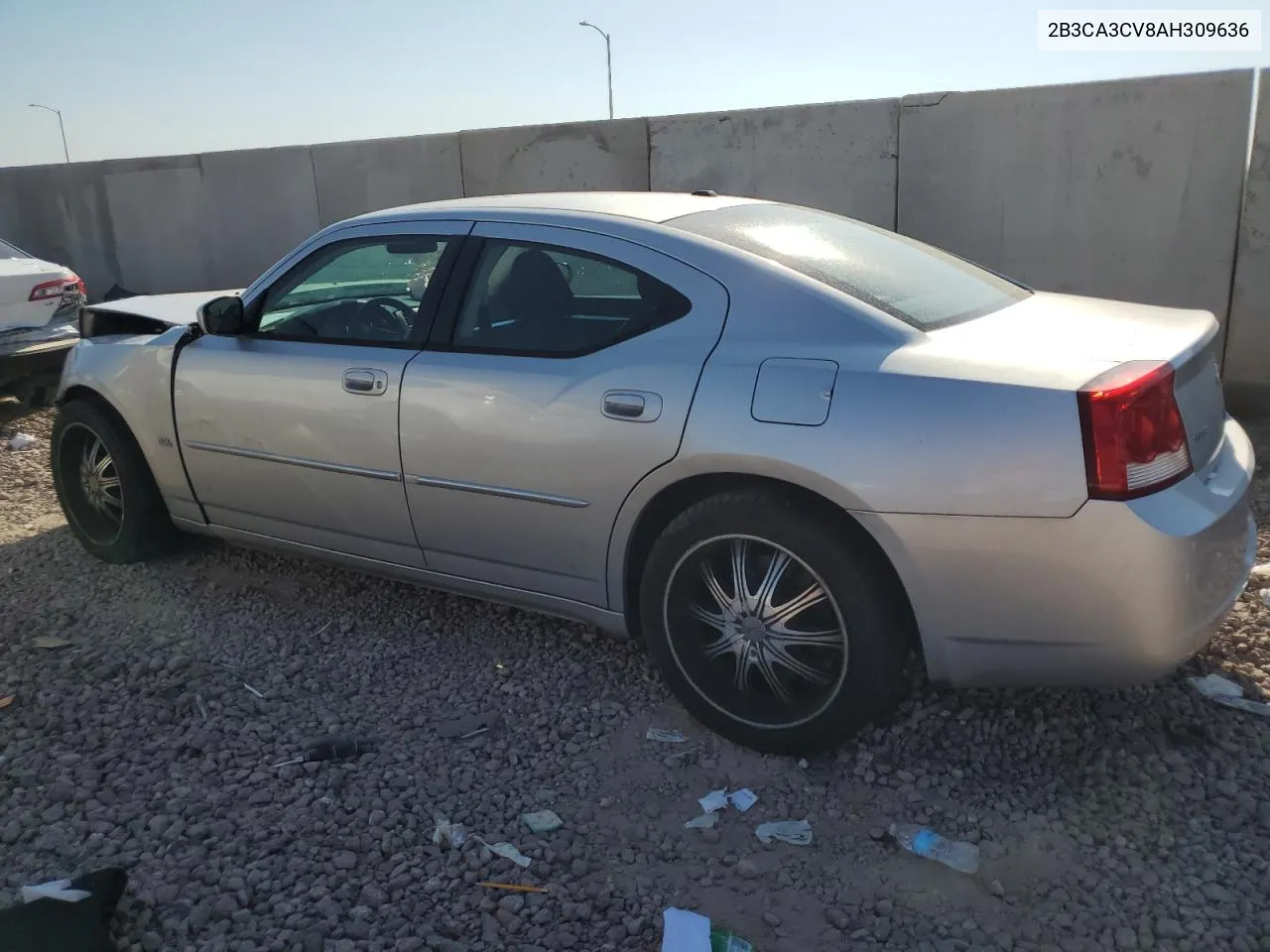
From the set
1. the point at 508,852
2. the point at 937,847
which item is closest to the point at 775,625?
the point at 937,847

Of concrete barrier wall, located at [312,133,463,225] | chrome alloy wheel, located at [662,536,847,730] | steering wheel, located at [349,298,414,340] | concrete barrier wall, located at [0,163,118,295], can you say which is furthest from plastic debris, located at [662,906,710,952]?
concrete barrier wall, located at [0,163,118,295]

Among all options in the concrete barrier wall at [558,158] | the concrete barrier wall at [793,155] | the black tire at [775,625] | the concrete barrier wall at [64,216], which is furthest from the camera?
the concrete barrier wall at [64,216]

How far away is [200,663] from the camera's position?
3811mm

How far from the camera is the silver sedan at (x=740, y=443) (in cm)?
254

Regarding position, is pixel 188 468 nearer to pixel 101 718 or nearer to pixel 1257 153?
pixel 101 718

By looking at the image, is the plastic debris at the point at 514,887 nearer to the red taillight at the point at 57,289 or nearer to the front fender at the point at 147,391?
the front fender at the point at 147,391

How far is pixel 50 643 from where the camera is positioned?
4027 mm

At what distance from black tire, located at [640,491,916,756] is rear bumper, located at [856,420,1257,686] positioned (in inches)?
4.4

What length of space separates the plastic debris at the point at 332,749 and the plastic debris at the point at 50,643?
4.77 ft

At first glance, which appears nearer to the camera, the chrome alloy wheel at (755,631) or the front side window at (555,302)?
the chrome alloy wheel at (755,631)

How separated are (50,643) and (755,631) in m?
2.83

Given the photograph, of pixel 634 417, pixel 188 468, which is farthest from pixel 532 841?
pixel 188 468

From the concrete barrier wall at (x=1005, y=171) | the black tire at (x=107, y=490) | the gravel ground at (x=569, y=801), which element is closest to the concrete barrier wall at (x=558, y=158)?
the concrete barrier wall at (x=1005, y=171)

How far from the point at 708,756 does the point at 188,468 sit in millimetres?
2552
